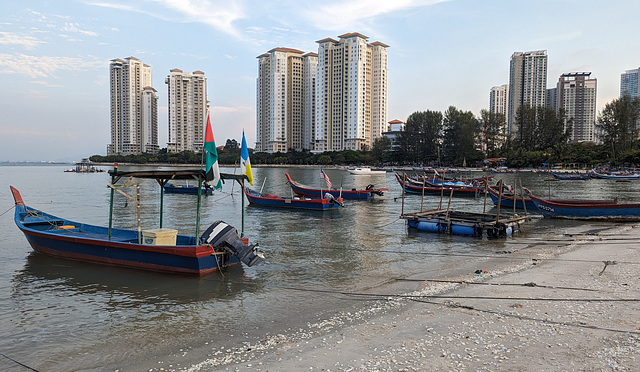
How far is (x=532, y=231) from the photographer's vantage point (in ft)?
73.4

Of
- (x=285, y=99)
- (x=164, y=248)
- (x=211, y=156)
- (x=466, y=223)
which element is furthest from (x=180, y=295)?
(x=285, y=99)

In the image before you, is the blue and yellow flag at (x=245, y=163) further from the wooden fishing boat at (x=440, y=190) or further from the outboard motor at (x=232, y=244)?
the wooden fishing boat at (x=440, y=190)

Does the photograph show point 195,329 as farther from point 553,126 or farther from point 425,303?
point 553,126

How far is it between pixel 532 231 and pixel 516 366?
18.0 m

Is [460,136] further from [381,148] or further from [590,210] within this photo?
[590,210]

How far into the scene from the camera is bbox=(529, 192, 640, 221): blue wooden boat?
2455 centimetres

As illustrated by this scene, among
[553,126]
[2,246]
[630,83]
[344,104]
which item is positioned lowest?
[2,246]

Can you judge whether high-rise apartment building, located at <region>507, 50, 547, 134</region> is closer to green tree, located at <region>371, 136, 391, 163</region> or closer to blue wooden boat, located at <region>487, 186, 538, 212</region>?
green tree, located at <region>371, 136, 391, 163</region>

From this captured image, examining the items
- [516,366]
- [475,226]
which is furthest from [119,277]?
[475,226]

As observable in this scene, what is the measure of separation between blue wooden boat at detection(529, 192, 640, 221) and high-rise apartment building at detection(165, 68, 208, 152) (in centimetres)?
16832

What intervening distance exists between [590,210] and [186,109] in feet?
579

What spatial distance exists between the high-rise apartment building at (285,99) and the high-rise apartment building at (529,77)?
75.0 m

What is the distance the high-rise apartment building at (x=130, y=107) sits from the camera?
187625 mm

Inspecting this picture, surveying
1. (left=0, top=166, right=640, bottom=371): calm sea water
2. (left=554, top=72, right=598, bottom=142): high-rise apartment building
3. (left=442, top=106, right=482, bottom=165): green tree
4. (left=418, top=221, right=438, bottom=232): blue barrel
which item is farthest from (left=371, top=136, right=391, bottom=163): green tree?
(left=0, top=166, right=640, bottom=371): calm sea water
